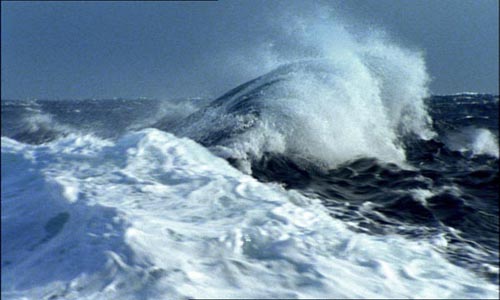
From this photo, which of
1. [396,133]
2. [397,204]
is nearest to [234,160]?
[397,204]

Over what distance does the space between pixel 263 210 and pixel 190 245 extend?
1123mm

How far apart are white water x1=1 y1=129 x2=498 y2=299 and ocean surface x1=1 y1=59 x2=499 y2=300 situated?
17 millimetres

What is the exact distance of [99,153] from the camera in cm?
807

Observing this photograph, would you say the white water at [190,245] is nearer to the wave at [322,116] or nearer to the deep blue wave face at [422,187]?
the deep blue wave face at [422,187]

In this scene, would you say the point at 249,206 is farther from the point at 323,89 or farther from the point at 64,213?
the point at 323,89

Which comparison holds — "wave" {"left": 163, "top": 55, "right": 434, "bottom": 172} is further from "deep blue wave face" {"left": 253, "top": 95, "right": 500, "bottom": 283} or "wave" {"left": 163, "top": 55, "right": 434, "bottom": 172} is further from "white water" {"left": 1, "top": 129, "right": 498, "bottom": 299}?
"white water" {"left": 1, "top": 129, "right": 498, "bottom": 299}

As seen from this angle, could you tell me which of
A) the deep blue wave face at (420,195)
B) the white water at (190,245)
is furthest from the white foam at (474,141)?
the white water at (190,245)

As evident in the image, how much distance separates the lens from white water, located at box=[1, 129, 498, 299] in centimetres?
398

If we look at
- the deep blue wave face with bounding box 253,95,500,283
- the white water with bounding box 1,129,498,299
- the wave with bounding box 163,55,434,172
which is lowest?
the white water with bounding box 1,129,498,299

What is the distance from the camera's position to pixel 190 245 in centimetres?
471

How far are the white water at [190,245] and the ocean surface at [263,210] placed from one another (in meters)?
0.02

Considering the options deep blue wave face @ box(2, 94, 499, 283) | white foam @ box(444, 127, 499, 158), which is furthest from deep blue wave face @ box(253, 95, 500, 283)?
white foam @ box(444, 127, 499, 158)

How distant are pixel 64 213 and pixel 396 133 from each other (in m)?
7.35

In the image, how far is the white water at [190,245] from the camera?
398 cm
